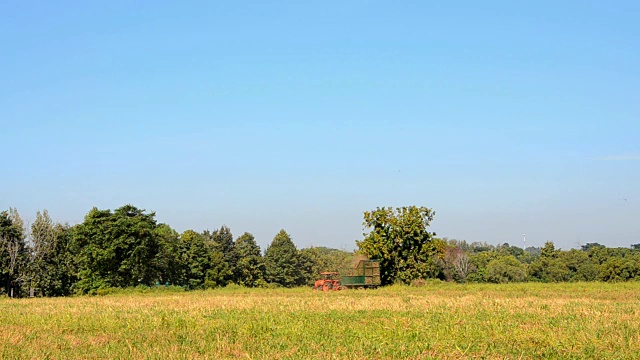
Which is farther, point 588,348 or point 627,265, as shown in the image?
point 627,265

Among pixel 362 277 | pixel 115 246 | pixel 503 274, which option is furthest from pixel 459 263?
pixel 115 246

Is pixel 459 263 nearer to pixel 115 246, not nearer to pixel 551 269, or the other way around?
pixel 551 269

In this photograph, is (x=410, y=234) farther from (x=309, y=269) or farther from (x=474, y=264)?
(x=309, y=269)

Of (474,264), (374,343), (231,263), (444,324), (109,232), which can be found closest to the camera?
(374,343)

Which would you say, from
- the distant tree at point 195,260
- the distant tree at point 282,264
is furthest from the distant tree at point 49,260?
the distant tree at point 282,264

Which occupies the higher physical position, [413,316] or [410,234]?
[410,234]

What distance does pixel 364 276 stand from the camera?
49469 mm

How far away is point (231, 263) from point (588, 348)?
99364mm

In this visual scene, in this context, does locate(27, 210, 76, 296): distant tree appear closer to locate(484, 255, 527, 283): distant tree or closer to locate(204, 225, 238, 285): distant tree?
locate(204, 225, 238, 285): distant tree

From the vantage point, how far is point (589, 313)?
68.9ft

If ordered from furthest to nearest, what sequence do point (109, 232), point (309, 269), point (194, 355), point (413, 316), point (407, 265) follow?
point (309, 269) < point (109, 232) < point (407, 265) < point (413, 316) < point (194, 355)

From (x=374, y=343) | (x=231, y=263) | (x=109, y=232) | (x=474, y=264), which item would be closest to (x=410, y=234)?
(x=109, y=232)

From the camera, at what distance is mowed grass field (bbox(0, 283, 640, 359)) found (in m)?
14.2

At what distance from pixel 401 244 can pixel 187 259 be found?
48847mm
